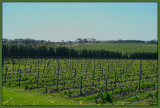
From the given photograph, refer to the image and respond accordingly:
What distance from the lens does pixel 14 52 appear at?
51062mm

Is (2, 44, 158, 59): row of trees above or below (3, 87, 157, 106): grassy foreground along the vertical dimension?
above

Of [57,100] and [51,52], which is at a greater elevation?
[51,52]

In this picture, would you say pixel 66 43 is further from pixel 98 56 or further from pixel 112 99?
pixel 112 99

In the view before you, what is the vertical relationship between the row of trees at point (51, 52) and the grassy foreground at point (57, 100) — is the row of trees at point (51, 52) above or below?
above

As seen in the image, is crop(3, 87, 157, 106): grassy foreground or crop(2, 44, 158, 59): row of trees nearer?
crop(3, 87, 157, 106): grassy foreground

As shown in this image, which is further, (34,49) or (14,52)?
(34,49)

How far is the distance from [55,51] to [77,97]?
157 feet

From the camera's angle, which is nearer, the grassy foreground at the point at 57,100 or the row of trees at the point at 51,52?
the grassy foreground at the point at 57,100

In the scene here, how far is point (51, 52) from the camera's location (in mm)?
59875

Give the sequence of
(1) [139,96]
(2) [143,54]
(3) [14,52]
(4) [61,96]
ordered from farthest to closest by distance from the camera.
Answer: (2) [143,54] → (3) [14,52] → (4) [61,96] → (1) [139,96]

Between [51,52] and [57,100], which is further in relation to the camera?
[51,52]

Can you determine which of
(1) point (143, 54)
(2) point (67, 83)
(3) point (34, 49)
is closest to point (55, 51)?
(3) point (34, 49)

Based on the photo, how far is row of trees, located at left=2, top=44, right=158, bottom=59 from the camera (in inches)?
1989

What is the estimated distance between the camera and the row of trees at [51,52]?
50.5 m
